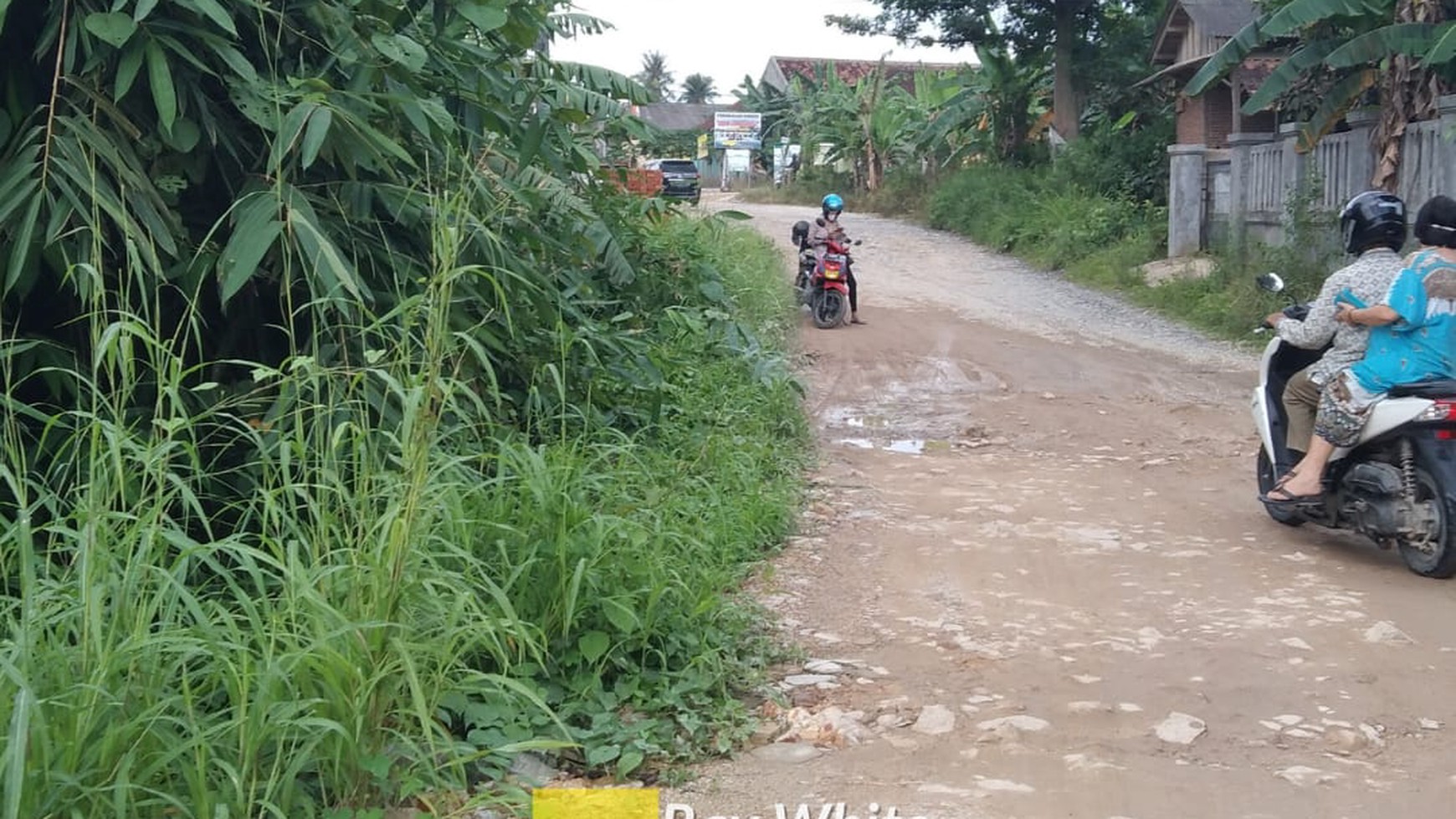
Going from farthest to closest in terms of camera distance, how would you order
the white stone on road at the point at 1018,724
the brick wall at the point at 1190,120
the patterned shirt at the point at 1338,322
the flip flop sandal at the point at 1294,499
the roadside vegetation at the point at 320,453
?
the brick wall at the point at 1190,120 → the flip flop sandal at the point at 1294,499 → the patterned shirt at the point at 1338,322 → the white stone on road at the point at 1018,724 → the roadside vegetation at the point at 320,453

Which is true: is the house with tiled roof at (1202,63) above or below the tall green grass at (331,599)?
above

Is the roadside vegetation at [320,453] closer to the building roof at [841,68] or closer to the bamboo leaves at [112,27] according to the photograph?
the bamboo leaves at [112,27]

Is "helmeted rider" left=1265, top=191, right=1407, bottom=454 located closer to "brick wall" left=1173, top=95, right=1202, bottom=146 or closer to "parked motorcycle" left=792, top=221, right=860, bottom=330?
"parked motorcycle" left=792, top=221, right=860, bottom=330

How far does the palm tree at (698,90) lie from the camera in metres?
94.8

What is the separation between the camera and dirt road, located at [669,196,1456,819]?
11.7 ft

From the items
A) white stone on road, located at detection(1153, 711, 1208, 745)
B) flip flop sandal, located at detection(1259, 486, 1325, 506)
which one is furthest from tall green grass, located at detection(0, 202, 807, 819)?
flip flop sandal, located at detection(1259, 486, 1325, 506)

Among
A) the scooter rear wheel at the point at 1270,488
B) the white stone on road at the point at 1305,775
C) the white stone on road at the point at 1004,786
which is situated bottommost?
the white stone on road at the point at 1305,775

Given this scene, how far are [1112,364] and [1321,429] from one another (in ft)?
19.5

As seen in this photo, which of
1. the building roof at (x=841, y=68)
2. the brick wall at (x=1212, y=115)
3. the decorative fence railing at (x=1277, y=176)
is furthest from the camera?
the building roof at (x=841, y=68)

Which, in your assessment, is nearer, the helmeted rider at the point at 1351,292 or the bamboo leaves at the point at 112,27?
the bamboo leaves at the point at 112,27

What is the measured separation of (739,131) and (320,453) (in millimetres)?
45396

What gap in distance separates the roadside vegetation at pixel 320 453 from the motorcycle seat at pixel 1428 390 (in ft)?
8.46

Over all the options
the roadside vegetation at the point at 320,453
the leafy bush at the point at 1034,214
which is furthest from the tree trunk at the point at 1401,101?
the roadside vegetation at the point at 320,453

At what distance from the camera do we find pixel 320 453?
3861mm
